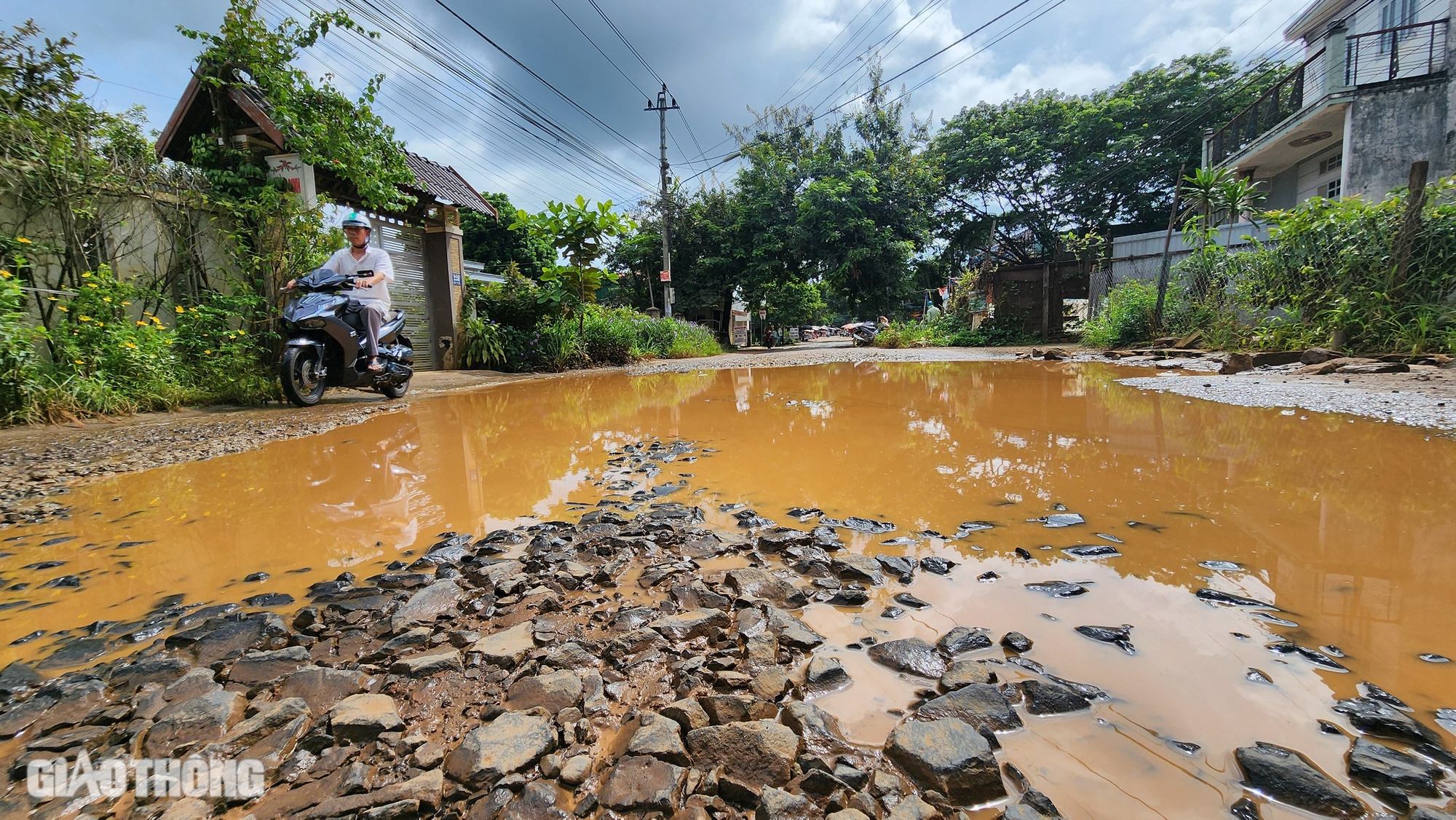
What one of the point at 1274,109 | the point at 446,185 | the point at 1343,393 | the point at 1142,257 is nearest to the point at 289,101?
the point at 446,185

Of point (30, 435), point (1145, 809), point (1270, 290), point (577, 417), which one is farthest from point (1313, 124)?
point (30, 435)

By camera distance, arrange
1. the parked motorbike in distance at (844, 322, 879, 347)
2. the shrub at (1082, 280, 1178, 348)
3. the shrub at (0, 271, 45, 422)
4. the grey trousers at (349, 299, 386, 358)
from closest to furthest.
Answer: the shrub at (0, 271, 45, 422) < the grey trousers at (349, 299, 386, 358) < the shrub at (1082, 280, 1178, 348) < the parked motorbike in distance at (844, 322, 879, 347)

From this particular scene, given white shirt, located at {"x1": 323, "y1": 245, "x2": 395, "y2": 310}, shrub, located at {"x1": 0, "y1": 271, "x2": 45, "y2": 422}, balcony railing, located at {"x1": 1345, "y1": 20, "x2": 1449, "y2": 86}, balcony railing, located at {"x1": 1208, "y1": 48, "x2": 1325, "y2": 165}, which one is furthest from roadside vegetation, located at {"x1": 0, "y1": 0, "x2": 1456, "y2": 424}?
balcony railing, located at {"x1": 1345, "y1": 20, "x2": 1449, "y2": 86}

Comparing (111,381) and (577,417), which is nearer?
(111,381)

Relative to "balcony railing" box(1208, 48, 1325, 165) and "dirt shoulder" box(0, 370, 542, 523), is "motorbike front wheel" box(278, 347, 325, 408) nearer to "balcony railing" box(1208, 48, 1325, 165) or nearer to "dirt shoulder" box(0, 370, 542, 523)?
"dirt shoulder" box(0, 370, 542, 523)

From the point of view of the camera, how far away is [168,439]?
3701 millimetres

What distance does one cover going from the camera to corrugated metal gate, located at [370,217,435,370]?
29.0ft

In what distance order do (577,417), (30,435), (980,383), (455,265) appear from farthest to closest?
(455,265), (980,383), (577,417), (30,435)

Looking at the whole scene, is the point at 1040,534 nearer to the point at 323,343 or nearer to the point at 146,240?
the point at 323,343

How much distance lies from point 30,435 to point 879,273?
58.7ft

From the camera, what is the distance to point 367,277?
5.36 metres

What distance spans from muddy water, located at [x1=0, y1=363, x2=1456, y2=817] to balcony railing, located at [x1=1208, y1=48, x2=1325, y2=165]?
11.7m

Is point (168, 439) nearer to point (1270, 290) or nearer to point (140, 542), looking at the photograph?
point (140, 542)

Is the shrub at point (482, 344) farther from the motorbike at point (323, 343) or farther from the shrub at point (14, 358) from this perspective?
the shrub at point (14, 358)
